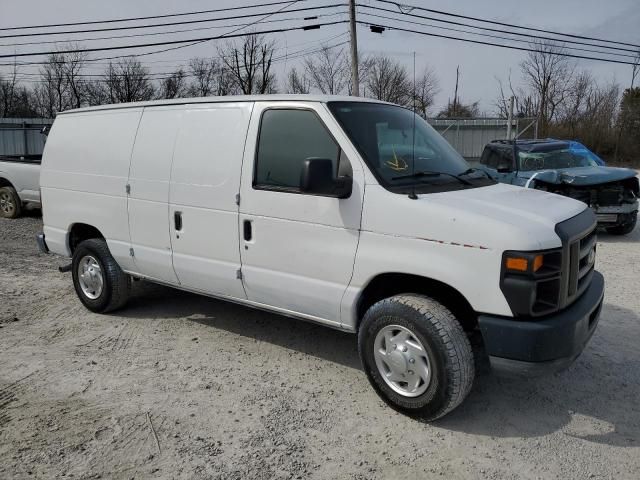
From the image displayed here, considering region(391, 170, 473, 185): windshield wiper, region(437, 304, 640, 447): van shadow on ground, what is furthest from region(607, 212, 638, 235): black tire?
region(391, 170, 473, 185): windshield wiper

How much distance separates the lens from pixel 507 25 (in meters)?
26.6

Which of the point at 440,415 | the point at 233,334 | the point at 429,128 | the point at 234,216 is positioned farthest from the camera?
the point at 233,334

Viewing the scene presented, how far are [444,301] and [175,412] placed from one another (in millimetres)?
1992

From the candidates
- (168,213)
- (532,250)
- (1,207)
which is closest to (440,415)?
(532,250)

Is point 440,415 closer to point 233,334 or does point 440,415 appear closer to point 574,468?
point 574,468

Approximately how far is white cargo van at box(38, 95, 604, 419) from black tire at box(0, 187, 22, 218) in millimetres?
8664

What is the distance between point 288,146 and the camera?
13.4ft

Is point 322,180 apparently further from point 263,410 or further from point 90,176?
point 90,176

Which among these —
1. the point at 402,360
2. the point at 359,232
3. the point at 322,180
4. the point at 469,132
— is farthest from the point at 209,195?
the point at 469,132

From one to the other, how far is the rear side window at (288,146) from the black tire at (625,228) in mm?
8080

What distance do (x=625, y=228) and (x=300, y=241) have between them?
8402 mm

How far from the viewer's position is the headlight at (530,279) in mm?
3084

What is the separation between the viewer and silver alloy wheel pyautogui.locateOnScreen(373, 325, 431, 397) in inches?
139

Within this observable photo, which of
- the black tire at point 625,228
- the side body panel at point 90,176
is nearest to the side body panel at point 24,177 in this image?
the side body panel at point 90,176
